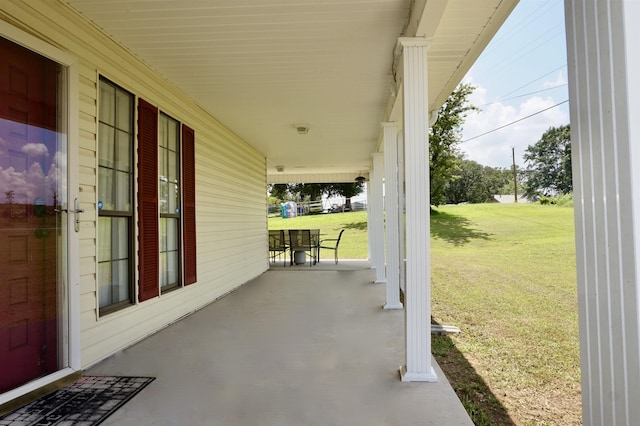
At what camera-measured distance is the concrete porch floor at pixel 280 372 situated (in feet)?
6.87

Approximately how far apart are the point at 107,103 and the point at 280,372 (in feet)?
8.30

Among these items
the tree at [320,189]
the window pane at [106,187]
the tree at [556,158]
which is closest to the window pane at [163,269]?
the window pane at [106,187]

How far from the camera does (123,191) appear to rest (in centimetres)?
330

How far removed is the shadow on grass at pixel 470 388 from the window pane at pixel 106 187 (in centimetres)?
297

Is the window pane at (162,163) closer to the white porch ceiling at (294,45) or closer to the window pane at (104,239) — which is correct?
the white porch ceiling at (294,45)

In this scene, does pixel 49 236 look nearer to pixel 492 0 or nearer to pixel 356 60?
pixel 356 60

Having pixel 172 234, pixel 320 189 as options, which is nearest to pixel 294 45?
pixel 172 234

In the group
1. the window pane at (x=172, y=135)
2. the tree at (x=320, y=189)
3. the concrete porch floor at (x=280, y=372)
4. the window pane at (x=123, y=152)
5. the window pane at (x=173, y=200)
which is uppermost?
the tree at (x=320, y=189)

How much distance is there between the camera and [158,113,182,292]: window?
3963 millimetres

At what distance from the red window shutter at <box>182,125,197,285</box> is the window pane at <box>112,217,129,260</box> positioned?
1025 millimetres

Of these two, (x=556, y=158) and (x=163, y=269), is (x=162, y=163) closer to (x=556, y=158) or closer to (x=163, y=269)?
(x=163, y=269)

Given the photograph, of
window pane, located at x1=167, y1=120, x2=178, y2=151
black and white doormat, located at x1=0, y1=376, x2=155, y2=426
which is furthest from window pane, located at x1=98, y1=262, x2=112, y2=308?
window pane, located at x1=167, y1=120, x2=178, y2=151

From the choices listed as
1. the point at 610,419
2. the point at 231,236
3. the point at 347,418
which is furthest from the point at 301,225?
the point at 610,419

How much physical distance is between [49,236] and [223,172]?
3467 millimetres
